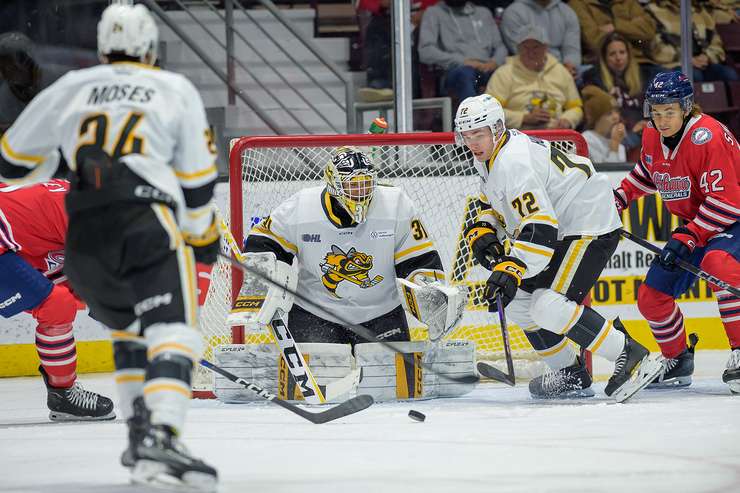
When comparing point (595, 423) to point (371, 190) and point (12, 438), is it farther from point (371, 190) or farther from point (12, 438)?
point (12, 438)

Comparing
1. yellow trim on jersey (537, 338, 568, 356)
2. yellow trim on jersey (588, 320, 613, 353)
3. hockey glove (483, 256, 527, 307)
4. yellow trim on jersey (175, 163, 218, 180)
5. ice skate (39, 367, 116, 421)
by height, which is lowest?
ice skate (39, 367, 116, 421)

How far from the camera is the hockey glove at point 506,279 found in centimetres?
373

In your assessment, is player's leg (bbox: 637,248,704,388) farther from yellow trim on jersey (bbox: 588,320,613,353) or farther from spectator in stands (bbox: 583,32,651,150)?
spectator in stands (bbox: 583,32,651,150)

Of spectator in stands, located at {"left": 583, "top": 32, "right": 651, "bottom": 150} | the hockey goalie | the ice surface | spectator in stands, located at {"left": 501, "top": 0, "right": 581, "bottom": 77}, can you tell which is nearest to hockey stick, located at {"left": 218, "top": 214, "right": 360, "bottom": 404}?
the hockey goalie

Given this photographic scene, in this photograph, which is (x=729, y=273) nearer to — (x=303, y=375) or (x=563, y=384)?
(x=563, y=384)

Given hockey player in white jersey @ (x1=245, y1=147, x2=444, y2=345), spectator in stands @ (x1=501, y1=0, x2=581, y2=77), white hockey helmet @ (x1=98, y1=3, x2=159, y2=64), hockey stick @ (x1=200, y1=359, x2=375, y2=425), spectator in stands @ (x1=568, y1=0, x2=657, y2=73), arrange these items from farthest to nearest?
spectator in stands @ (x1=568, y1=0, x2=657, y2=73) < spectator in stands @ (x1=501, y1=0, x2=581, y2=77) < hockey player in white jersey @ (x1=245, y1=147, x2=444, y2=345) < hockey stick @ (x1=200, y1=359, x2=375, y2=425) < white hockey helmet @ (x1=98, y1=3, x2=159, y2=64)

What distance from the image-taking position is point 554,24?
6.03 meters

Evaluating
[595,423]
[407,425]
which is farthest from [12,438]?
[595,423]

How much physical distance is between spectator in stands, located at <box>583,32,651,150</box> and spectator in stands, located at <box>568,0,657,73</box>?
0.11 ft

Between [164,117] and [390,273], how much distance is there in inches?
73.4

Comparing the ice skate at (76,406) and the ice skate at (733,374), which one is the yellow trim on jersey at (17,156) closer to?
the ice skate at (76,406)

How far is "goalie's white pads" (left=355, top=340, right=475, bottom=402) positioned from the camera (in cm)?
400

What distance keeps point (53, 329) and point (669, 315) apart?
7.11 feet

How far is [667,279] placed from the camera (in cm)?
417
